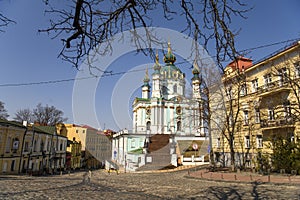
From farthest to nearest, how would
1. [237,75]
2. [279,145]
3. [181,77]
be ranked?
[181,77], [279,145], [237,75]

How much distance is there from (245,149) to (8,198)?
21.9m

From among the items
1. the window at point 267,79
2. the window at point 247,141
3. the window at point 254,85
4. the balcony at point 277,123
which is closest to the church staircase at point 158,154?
the window at point 247,141

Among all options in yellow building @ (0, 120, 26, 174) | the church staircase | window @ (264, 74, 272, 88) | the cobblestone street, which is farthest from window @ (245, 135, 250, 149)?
yellow building @ (0, 120, 26, 174)

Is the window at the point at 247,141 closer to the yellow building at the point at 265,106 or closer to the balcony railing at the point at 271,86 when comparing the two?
the yellow building at the point at 265,106

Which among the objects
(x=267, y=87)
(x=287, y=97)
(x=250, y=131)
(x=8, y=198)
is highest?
(x=267, y=87)

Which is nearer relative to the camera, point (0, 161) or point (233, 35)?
point (233, 35)

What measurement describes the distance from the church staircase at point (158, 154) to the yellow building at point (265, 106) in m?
7.38

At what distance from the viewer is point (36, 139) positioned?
3123 cm

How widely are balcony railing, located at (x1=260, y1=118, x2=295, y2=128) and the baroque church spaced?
32.3ft

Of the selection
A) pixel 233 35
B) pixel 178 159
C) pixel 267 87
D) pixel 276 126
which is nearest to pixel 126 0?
pixel 233 35

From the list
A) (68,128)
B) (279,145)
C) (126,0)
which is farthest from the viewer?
(68,128)

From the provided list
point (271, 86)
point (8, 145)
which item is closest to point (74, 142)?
point (8, 145)

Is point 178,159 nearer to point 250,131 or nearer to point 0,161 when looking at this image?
point 250,131

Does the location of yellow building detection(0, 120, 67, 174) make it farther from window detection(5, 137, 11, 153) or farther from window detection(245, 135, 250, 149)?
window detection(245, 135, 250, 149)
